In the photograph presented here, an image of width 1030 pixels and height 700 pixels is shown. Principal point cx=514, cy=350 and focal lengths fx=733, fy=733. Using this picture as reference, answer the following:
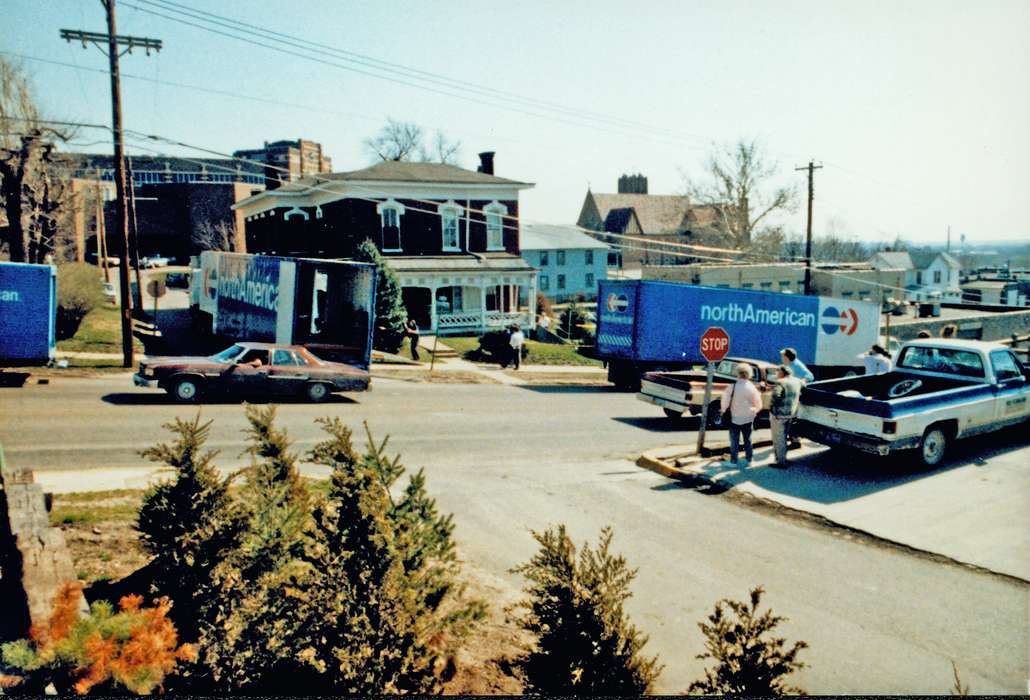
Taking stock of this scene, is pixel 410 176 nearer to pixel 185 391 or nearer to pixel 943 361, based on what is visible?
pixel 185 391

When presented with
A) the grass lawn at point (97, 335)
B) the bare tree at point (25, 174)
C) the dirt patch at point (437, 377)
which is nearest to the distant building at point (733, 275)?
the dirt patch at point (437, 377)

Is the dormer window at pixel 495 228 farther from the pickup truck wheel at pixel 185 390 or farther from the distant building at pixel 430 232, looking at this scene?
the pickup truck wheel at pixel 185 390

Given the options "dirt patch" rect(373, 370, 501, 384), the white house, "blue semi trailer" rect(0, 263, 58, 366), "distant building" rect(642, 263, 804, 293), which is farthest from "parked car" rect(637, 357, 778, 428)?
the white house

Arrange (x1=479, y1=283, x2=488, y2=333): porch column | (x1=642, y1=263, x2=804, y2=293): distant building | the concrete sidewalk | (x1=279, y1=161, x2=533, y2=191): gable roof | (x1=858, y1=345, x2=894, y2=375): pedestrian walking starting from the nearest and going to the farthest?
the concrete sidewalk < (x1=858, y1=345, x2=894, y2=375): pedestrian walking < (x1=279, y1=161, x2=533, y2=191): gable roof < (x1=479, y1=283, x2=488, y2=333): porch column < (x1=642, y1=263, x2=804, y2=293): distant building

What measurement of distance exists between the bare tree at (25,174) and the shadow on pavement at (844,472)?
66.5 feet

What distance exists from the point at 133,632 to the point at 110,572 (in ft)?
11.7

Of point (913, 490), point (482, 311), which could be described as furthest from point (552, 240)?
point (913, 490)

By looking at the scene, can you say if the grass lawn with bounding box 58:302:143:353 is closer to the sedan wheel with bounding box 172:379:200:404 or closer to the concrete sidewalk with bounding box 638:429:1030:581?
the sedan wheel with bounding box 172:379:200:404

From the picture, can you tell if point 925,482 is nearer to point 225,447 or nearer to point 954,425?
point 954,425

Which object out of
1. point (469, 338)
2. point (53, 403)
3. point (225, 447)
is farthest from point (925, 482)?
point (469, 338)

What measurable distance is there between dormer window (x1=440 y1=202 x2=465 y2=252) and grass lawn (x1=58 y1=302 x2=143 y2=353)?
15.8m

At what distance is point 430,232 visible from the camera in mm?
38656

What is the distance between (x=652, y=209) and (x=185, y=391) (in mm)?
83977

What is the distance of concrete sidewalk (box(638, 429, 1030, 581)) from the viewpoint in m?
8.78
